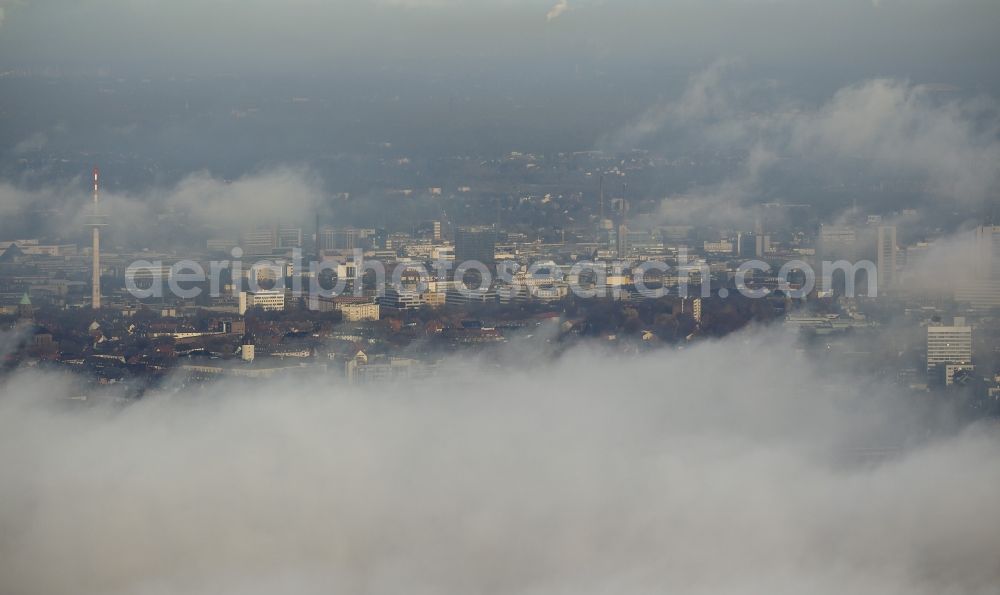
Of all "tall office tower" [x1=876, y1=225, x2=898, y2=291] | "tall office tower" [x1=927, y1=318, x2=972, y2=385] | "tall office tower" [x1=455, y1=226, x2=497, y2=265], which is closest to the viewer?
"tall office tower" [x1=927, y1=318, x2=972, y2=385]

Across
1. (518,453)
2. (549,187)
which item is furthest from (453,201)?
(518,453)

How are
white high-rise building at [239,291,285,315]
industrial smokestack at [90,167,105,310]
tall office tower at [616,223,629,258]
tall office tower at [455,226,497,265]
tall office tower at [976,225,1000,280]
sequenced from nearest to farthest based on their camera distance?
tall office tower at [976,225,1000,280] → white high-rise building at [239,291,285,315] → industrial smokestack at [90,167,105,310] → tall office tower at [616,223,629,258] → tall office tower at [455,226,497,265]

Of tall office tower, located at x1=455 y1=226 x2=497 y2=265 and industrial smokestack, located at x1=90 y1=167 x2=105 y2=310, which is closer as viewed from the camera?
industrial smokestack, located at x1=90 y1=167 x2=105 y2=310

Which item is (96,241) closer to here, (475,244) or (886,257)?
(475,244)

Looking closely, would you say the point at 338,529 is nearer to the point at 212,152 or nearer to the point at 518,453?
the point at 518,453

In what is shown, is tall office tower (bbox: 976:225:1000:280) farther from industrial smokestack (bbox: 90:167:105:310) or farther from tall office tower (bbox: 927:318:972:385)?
industrial smokestack (bbox: 90:167:105:310)

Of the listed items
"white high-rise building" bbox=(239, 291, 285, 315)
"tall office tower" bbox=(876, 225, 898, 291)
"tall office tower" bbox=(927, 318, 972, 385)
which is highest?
"tall office tower" bbox=(876, 225, 898, 291)

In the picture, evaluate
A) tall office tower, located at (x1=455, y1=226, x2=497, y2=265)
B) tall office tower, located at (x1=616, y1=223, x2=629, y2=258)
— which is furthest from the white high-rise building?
tall office tower, located at (x1=616, y1=223, x2=629, y2=258)
